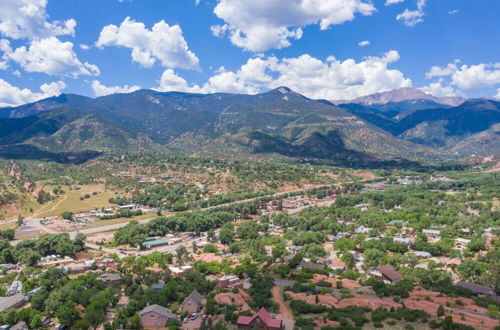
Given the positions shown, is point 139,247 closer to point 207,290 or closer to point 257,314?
point 207,290

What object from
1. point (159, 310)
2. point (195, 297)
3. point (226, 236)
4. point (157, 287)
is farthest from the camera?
point (226, 236)

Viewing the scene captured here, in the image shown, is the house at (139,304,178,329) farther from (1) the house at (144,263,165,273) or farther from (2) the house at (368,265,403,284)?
(2) the house at (368,265,403,284)

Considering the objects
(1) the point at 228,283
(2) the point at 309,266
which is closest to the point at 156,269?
(1) the point at 228,283

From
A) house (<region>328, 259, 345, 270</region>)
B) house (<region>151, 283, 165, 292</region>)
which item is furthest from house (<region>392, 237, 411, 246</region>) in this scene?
house (<region>151, 283, 165, 292</region>)

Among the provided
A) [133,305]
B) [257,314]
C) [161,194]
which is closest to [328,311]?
[257,314]

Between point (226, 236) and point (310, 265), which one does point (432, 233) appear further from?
point (226, 236)

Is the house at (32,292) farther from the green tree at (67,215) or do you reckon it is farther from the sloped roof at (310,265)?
the green tree at (67,215)

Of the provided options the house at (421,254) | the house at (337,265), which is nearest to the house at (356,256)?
the house at (337,265)

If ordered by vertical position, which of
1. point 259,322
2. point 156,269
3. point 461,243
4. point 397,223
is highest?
point 259,322
